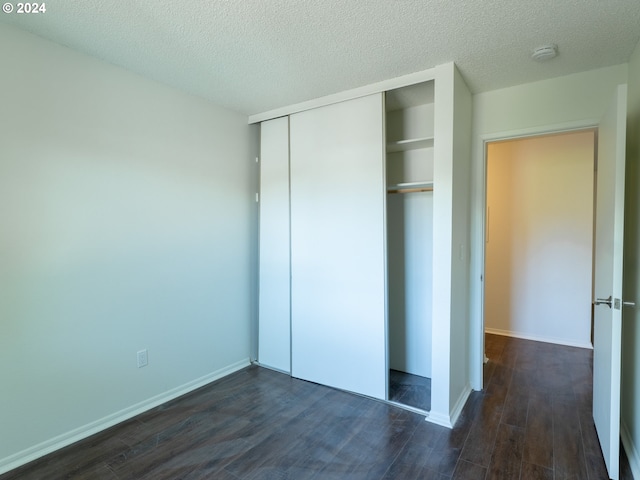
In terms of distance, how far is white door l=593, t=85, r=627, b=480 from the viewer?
175 cm

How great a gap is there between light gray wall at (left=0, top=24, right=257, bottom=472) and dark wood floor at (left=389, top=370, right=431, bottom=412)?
1571mm

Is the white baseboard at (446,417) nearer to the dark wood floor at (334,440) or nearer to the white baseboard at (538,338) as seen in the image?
the dark wood floor at (334,440)

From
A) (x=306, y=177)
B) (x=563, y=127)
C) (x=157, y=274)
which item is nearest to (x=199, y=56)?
(x=306, y=177)

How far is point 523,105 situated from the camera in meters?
2.66

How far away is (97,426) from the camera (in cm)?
229

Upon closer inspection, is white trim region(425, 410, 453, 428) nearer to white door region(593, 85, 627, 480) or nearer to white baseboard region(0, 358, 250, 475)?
white door region(593, 85, 627, 480)

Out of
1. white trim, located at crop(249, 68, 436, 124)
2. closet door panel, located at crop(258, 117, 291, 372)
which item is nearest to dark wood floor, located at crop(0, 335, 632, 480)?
closet door panel, located at crop(258, 117, 291, 372)

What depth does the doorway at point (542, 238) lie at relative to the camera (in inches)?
153

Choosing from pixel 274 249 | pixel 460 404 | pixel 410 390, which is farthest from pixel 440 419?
pixel 274 249

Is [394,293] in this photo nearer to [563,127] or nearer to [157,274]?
[563,127]

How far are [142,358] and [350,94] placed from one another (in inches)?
104

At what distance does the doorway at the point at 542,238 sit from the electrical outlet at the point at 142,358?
12.3 ft

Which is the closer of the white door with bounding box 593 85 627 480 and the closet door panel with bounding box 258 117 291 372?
the white door with bounding box 593 85 627 480

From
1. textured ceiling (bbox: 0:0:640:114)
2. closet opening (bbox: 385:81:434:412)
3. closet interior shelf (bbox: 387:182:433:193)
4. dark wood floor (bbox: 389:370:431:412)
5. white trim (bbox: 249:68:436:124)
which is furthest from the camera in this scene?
closet opening (bbox: 385:81:434:412)
